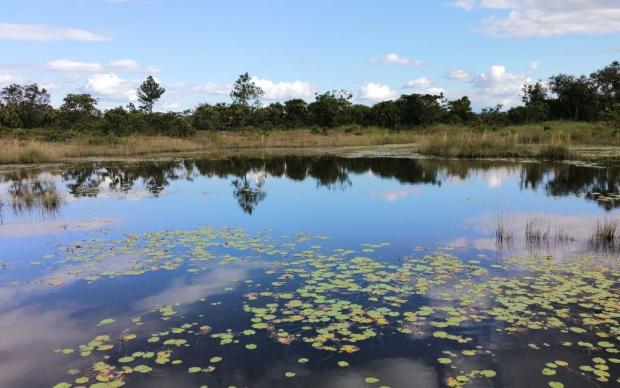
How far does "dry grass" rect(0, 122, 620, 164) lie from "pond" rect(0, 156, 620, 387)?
44.2 feet

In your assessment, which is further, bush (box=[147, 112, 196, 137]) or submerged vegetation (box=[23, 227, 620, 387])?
bush (box=[147, 112, 196, 137])

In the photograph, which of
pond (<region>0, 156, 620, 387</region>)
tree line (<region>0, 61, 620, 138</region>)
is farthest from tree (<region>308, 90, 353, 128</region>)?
pond (<region>0, 156, 620, 387</region>)

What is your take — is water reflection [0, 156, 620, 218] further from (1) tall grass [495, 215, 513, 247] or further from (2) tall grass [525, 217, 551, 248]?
(1) tall grass [495, 215, 513, 247]

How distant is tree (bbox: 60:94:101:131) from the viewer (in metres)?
50.3

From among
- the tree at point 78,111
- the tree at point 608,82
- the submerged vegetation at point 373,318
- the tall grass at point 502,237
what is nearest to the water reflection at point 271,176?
the tall grass at point 502,237

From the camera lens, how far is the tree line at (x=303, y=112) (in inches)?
1836

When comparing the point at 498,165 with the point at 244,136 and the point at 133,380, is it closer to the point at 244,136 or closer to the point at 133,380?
the point at 133,380

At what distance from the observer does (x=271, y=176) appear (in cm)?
2109

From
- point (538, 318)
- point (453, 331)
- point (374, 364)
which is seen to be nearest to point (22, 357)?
point (374, 364)

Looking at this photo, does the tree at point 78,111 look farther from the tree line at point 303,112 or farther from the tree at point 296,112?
the tree at point 296,112

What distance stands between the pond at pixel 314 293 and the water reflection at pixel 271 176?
94cm

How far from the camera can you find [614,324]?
5422 millimetres

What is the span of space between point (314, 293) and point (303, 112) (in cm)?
5198

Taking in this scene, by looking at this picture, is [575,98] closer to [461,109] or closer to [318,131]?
[461,109]
